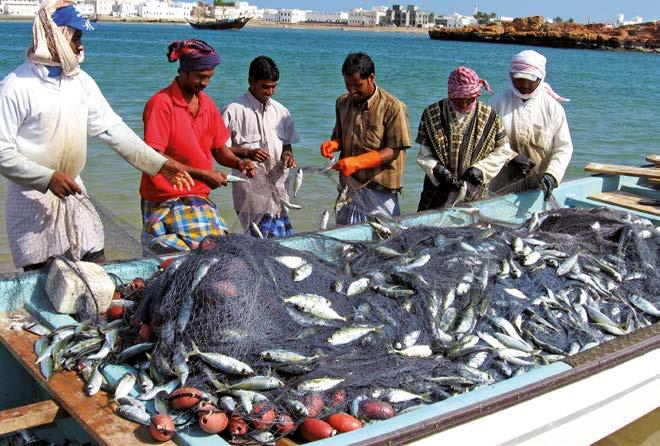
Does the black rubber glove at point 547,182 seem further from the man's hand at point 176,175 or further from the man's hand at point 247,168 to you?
the man's hand at point 176,175

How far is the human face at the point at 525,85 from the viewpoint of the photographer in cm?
632

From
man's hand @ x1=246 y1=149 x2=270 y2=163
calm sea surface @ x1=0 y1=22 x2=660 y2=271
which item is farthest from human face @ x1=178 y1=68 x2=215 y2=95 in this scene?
calm sea surface @ x1=0 y1=22 x2=660 y2=271

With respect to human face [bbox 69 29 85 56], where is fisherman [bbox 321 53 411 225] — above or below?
below

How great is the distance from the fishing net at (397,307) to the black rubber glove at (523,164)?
40.6 inches

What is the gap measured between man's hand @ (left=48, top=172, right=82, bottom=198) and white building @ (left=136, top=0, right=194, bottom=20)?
17866 cm

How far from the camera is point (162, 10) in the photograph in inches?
6978

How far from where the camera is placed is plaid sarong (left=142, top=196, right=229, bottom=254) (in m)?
5.07

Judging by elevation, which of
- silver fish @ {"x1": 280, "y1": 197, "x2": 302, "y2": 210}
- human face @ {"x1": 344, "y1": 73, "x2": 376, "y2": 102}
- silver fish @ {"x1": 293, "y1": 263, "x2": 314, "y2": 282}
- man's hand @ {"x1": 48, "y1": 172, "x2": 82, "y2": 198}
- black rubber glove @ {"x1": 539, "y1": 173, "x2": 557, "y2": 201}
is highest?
human face @ {"x1": 344, "y1": 73, "x2": 376, "y2": 102}

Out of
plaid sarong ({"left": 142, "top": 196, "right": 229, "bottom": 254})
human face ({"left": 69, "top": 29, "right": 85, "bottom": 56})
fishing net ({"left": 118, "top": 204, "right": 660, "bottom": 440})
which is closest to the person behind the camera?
fishing net ({"left": 118, "top": 204, "right": 660, "bottom": 440})

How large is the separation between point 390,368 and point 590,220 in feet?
9.58

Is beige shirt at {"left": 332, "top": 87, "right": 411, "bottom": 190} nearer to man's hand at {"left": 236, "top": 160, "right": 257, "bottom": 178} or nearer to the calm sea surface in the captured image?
the calm sea surface

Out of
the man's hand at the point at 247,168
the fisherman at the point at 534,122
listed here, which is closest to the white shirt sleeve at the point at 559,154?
the fisherman at the point at 534,122

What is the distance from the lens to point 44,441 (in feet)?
13.0

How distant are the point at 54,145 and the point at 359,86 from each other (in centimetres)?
232
